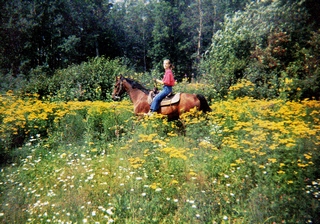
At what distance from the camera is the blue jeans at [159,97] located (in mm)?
7621

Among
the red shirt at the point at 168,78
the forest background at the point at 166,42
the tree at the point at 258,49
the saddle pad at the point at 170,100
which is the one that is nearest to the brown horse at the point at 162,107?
the saddle pad at the point at 170,100

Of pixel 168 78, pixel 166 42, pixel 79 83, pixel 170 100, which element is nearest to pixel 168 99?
pixel 170 100

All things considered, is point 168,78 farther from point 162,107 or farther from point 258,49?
point 258,49

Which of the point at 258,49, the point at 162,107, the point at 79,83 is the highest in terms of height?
the point at 258,49

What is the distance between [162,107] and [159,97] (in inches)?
16.9

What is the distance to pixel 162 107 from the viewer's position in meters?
7.88

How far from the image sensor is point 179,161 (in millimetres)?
4602

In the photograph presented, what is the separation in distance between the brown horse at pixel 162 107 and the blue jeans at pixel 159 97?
0.23 metres

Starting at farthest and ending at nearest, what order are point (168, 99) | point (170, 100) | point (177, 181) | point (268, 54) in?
1. point (268, 54)
2. point (168, 99)
3. point (170, 100)
4. point (177, 181)

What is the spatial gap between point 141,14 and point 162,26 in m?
9.40

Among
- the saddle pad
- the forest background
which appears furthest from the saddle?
the forest background

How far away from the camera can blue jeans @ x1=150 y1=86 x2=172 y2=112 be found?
762cm

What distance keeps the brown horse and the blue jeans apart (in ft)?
0.75

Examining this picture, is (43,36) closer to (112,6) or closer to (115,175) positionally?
(112,6)
